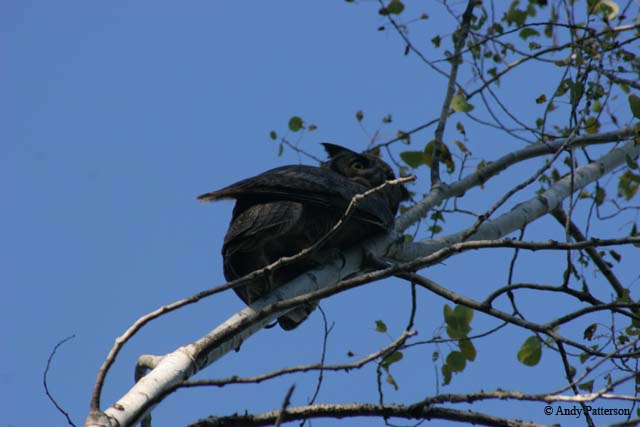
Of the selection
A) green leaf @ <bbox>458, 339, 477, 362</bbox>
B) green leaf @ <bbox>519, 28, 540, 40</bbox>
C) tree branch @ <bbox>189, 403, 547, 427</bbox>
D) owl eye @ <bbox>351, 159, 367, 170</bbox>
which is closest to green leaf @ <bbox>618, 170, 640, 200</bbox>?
green leaf @ <bbox>519, 28, 540, 40</bbox>

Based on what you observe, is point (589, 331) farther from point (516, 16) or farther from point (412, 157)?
point (516, 16)

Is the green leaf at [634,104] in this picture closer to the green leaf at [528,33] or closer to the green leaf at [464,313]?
the green leaf at [464,313]

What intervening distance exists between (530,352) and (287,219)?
166 centimetres

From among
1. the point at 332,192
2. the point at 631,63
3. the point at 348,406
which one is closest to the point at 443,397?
the point at 348,406

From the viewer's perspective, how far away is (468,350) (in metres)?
4.20

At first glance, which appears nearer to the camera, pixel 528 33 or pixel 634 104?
pixel 634 104

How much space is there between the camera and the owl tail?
18.3 feet

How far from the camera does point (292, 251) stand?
212 inches

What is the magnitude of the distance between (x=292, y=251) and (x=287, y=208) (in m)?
0.42

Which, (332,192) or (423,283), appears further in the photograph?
(332,192)

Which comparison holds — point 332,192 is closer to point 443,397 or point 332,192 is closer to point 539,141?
point 539,141

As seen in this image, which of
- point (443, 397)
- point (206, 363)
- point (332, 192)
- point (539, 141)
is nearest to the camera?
point (443, 397)

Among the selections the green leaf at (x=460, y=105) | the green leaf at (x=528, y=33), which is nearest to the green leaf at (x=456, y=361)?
the green leaf at (x=460, y=105)

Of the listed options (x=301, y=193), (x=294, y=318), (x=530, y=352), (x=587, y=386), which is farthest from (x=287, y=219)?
(x=587, y=386)
